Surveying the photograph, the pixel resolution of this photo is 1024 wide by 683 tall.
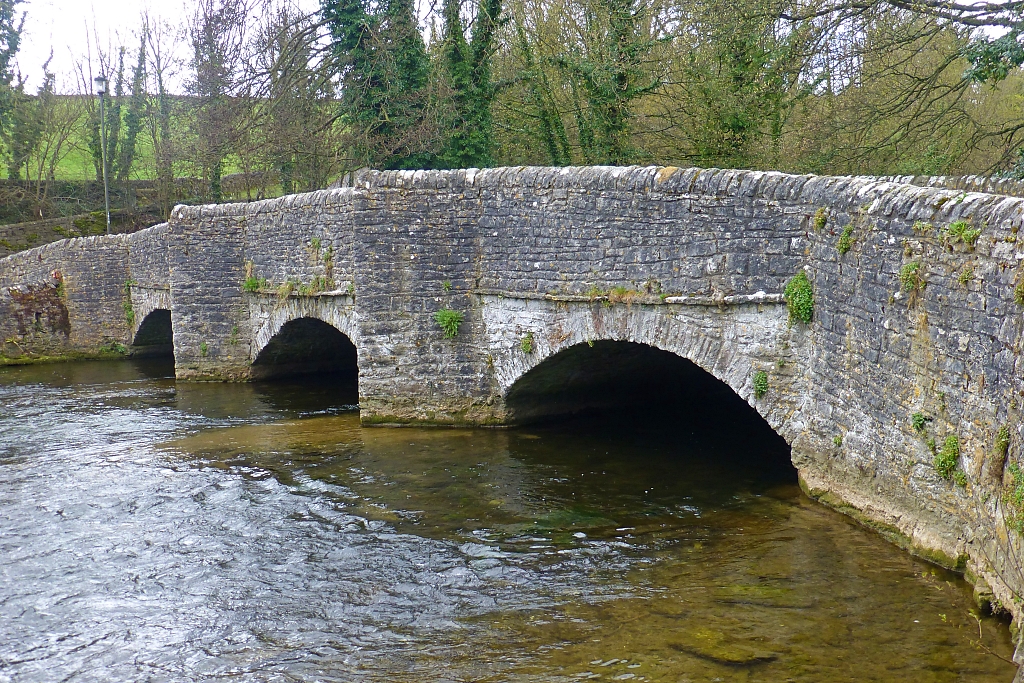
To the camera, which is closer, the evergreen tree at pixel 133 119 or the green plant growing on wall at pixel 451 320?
the green plant growing on wall at pixel 451 320

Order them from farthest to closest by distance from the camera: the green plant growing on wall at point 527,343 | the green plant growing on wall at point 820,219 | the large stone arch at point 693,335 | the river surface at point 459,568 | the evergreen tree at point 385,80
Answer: the evergreen tree at point 385,80 → the green plant growing on wall at point 527,343 → the large stone arch at point 693,335 → the green plant growing on wall at point 820,219 → the river surface at point 459,568

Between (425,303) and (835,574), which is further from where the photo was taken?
(425,303)

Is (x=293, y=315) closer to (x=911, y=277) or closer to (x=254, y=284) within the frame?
(x=254, y=284)

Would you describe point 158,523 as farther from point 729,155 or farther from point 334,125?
point 334,125

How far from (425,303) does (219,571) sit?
4.81 meters

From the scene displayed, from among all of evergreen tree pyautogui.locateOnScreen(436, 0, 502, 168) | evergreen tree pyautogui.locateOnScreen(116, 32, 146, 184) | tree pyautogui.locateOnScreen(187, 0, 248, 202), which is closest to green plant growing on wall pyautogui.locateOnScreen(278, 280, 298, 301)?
evergreen tree pyautogui.locateOnScreen(436, 0, 502, 168)

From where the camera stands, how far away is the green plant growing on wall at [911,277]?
20.1ft

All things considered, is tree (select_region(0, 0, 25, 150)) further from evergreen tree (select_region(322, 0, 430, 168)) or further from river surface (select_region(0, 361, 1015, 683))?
river surface (select_region(0, 361, 1015, 683))

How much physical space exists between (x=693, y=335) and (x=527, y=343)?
240 centimetres

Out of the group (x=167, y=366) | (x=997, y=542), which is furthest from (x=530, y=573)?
(x=167, y=366)

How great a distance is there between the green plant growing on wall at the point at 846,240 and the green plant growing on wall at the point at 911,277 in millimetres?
599

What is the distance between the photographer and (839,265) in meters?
7.03

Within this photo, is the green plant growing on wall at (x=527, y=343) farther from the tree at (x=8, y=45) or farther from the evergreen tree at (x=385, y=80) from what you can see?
the tree at (x=8, y=45)

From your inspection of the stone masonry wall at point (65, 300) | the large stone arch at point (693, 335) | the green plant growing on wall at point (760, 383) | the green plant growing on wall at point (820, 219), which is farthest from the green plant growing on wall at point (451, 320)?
the stone masonry wall at point (65, 300)
